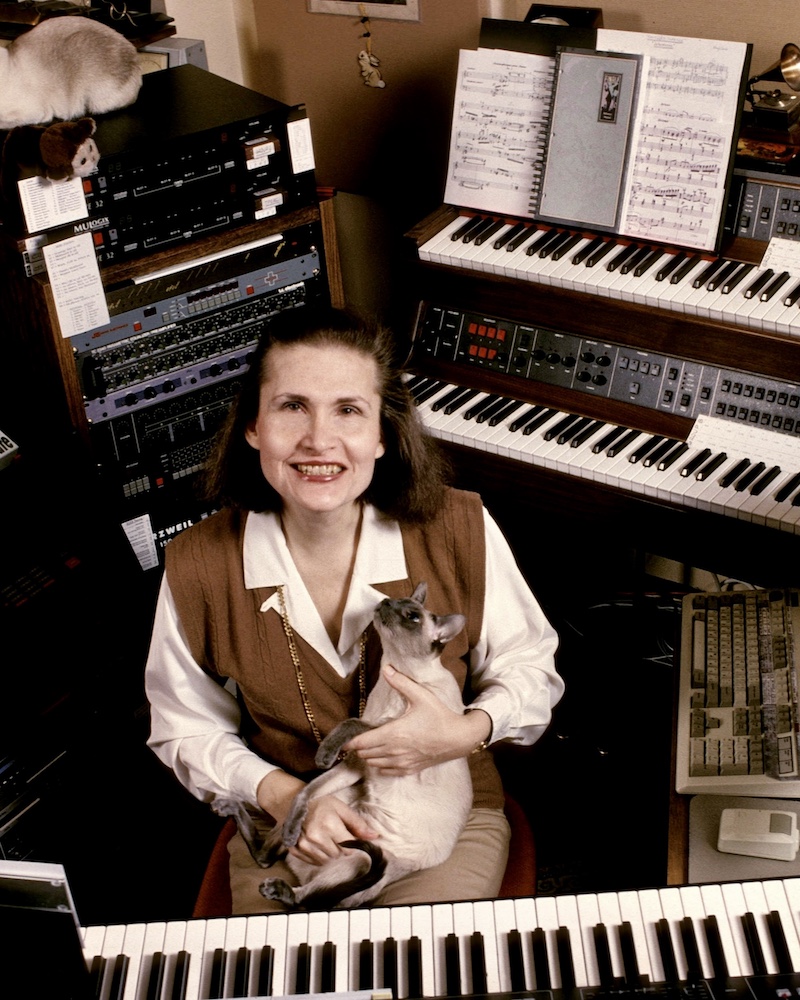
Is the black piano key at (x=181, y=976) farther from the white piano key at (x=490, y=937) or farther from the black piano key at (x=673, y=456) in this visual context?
the black piano key at (x=673, y=456)

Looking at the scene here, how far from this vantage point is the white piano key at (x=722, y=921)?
1456 mm

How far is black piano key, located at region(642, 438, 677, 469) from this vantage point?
2.54 meters

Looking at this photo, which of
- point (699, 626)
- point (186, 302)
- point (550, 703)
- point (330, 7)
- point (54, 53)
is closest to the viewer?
point (550, 703)

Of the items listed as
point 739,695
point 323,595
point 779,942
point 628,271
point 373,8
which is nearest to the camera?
point 779,942

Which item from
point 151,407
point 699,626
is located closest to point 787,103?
point 699,626

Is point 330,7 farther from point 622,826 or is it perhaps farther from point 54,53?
point 622,826

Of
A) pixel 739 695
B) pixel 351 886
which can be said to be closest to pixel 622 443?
pixel 739 695

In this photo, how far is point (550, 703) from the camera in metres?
2.01

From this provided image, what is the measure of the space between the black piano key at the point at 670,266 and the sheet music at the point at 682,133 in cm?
3

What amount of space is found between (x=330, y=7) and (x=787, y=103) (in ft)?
4.45

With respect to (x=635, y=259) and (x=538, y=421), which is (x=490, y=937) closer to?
(x=538, y=421)

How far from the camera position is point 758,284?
246cm

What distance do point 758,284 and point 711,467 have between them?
0.41 meters

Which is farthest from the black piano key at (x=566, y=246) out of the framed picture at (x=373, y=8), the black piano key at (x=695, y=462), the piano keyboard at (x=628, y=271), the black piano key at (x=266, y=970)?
the black piano key at (x=266, y=970)
